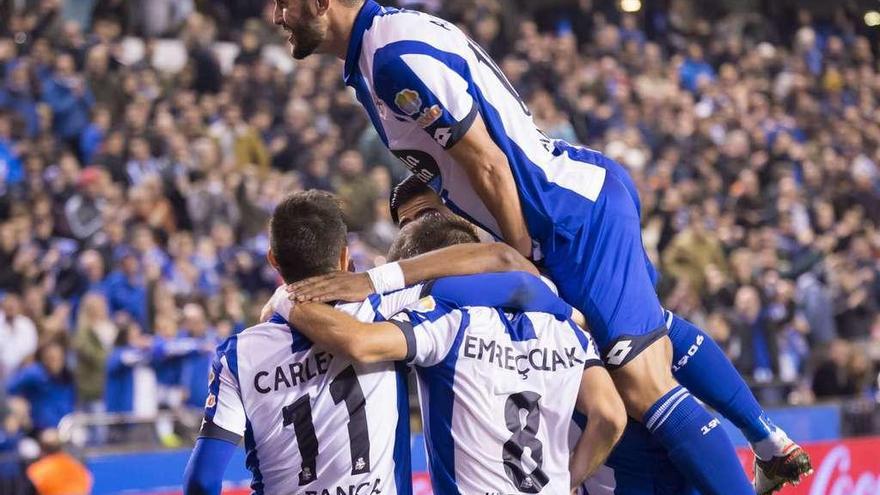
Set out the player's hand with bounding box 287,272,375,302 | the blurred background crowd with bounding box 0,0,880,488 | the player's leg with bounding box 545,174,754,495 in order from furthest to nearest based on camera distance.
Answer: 1. the blurred background crowd with bounding box 0,0,880,488
2. the player's leg with bounding box 545,174,754,495
3. the player's hand with bounding box 287,272,375,302

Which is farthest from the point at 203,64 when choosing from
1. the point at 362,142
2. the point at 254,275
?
the point at 254,275

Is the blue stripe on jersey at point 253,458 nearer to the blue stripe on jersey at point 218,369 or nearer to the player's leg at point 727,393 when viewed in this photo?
the blue stripe on jersey at point 218,369

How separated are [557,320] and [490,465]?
52 centimetres

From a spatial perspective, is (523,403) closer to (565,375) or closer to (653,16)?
(565,375)

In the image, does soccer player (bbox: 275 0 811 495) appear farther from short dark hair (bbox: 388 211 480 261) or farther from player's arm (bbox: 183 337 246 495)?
player's arm (bbox: 183 337 246 495)

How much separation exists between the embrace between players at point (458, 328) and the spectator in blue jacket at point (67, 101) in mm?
8183

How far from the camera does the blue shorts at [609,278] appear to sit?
4.78m

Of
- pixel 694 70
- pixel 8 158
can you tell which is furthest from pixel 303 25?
pixel 694 70

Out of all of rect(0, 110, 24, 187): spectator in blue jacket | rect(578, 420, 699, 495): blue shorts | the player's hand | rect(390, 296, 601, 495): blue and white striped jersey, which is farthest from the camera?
rect(0, 110, 24, 187): spectator in blue jacket

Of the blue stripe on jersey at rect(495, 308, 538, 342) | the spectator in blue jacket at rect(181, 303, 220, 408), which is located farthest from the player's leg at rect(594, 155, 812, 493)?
the spectator in blue jacket at rect(181, 303, 220, 408)

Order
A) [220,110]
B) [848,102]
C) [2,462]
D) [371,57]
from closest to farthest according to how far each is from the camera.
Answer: [371,57], [2,462], [220,110], [848,102]

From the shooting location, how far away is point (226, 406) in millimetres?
4211

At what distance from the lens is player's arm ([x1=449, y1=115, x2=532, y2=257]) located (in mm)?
4648

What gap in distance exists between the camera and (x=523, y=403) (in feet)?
14.3
